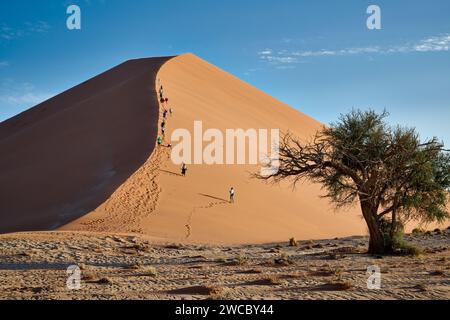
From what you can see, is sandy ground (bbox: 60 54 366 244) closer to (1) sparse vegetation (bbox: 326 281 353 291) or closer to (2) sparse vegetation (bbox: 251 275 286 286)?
(2) sparse vegetation (bbox: 251 275 286 286)

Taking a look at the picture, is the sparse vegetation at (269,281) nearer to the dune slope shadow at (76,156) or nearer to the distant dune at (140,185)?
the distant dune at (140,185)

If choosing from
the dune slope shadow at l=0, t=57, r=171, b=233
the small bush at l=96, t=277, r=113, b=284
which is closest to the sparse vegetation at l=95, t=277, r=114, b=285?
the small bush at l=96, t=277, r=113, b=284

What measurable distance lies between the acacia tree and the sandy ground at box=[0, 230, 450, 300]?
143 centimetres

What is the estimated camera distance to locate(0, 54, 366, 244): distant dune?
1933 cm

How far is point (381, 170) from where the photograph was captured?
13.2m

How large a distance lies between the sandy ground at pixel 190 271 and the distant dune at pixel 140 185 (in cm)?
352

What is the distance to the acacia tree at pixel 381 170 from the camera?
13539 millimetres

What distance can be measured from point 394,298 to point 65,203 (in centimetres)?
1667

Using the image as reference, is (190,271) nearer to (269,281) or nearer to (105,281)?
(269,281)

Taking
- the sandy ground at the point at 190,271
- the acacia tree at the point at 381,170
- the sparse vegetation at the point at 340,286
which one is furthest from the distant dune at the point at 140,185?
the sparse vegetation at the point at 340,286

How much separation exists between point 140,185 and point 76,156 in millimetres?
6598

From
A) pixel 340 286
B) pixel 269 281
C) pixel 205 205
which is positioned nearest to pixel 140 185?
pixel 205 205
